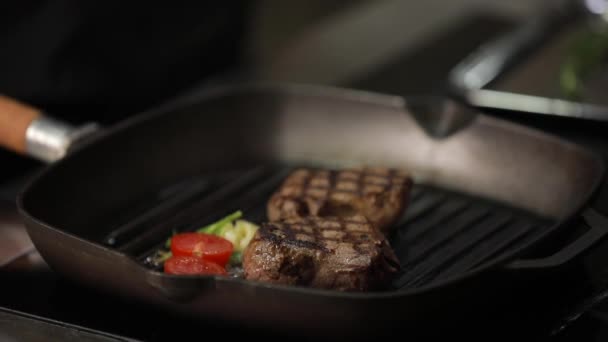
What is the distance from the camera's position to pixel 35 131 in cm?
226

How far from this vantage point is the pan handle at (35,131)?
2.26 metres

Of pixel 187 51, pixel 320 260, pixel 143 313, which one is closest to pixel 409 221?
pixel 320 260

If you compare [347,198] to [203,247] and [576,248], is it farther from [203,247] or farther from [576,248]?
[576,248]

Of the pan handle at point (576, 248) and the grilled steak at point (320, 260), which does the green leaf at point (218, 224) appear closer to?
the grilled steak at point (320, 260)

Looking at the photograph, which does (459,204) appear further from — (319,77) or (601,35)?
(319,77)


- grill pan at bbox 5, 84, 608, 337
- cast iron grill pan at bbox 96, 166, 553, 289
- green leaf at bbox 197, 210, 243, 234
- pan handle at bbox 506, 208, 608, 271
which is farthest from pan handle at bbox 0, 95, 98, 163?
pan handle at bbox 506, 208, 608, 271

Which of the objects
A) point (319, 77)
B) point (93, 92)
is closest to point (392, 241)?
point (93, 92)

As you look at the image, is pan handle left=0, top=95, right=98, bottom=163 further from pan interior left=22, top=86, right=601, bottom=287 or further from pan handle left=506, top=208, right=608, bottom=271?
pan handle left=506, top=208, right=608, bottom=271

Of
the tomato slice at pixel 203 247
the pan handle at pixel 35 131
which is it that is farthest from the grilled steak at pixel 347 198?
the pan handle at pixel 35 131

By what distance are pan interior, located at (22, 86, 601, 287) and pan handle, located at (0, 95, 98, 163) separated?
0.05 metres

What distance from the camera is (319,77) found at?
4.21m

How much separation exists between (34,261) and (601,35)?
2507 millimetres

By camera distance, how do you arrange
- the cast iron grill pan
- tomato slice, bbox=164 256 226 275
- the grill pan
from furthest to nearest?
the cast iron grill pan, tomato slice, bbox=164 256 226 275, the grill pan

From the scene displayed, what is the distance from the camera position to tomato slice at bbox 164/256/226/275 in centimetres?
186
